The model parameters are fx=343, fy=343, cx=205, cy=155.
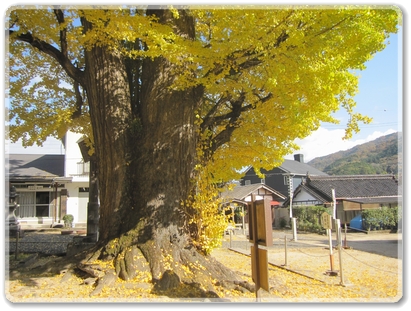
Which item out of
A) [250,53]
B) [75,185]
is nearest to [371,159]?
[75,185]

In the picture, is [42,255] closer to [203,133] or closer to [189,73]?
[203,133]

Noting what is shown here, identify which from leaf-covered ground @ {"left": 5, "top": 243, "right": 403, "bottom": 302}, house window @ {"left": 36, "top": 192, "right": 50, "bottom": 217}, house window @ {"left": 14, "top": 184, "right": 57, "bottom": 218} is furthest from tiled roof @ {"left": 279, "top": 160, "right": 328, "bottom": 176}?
leaf-covered ground @ {"left": 5, "top": 243, "right": 403, "bottom": 302}

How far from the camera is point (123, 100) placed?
24.0ft

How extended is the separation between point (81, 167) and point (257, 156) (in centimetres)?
1769

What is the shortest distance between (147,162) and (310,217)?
65.4 ft

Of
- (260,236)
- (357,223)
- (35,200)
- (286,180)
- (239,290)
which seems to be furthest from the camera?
(286,180)

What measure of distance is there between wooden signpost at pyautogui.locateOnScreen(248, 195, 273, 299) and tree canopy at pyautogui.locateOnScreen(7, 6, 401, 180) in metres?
2.01

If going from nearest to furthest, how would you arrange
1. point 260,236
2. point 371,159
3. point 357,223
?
point 260,236, point 357,223, point 371,159

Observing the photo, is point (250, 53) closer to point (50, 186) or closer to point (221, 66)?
point (221, 66)

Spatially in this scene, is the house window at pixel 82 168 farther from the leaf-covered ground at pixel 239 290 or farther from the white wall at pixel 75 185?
the leaf-covered ground at pixel 239 290

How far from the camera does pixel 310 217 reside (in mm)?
24391

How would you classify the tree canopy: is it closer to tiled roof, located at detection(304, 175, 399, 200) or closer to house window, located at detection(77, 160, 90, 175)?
house window, located at detection(77, 160, 90, 175)

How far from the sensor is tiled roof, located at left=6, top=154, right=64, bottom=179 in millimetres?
21078

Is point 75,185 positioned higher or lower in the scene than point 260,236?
lower
